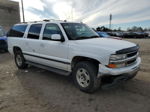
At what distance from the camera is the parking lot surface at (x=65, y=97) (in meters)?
3.47

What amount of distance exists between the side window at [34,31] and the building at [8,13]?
98.6 ft

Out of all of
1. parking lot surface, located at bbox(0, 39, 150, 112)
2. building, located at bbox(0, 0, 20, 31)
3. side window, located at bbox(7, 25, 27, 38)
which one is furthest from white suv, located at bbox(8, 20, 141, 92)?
building, located at bbox(0, 0, 20, 31)

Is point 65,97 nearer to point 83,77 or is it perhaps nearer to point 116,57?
point 83,77

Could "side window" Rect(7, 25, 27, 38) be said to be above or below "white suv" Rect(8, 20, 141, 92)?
above

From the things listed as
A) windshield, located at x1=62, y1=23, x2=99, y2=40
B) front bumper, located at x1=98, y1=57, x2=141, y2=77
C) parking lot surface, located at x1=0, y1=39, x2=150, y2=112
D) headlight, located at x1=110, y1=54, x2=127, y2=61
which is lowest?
parking lot surface, located at x1=0, y1=39, x2=150, y2=112

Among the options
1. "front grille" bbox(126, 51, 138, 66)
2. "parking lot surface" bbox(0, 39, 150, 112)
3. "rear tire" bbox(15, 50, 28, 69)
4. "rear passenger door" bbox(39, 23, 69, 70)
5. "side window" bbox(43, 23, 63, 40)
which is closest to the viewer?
"parking lot surface" bbox(0, 39, 150, 112)

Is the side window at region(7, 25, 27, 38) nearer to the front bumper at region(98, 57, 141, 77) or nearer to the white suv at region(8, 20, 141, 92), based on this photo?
the white suv at region(8, 20, 141, 92)

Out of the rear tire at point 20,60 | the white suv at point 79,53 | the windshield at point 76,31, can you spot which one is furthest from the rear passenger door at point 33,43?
the windshield at point 76,31

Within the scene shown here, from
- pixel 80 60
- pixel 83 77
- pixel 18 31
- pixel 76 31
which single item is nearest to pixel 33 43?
pixel 18 31

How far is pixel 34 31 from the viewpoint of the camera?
18.7ft

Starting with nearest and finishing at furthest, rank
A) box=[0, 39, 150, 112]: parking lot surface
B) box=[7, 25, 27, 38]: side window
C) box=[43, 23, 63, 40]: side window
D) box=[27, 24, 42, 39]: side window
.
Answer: box=[0, 39, 150, 112]: parking lot surface
box=[43, 23, 63, 40]: side window
box=[27, 24, 42, 39]: side window
box=[7, 25, 27, 38]: side window

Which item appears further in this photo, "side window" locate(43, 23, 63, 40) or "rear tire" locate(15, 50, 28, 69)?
"rear tire" locate(15, 50, 28, 69)

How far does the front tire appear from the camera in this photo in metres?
3.90

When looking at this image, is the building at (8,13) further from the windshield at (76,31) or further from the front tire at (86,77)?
the front tire at (86,77)
